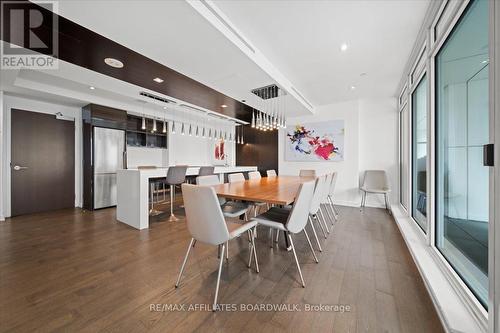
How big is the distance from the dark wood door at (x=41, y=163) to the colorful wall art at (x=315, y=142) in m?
5.56

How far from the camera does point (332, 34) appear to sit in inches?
86.9

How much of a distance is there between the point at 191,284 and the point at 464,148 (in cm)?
255

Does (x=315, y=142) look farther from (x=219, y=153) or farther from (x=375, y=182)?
(x=219, y=153)

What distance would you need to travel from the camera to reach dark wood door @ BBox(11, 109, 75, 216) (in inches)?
148

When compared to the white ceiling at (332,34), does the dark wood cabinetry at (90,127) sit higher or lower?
lower

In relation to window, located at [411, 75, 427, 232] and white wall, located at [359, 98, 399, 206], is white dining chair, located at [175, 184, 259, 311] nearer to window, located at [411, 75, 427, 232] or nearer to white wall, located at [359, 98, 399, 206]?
window, located at [411, 75, 427, 232]

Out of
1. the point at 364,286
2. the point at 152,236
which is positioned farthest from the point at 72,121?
the point at 364,286

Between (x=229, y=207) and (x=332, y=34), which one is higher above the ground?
(x=332, y=34)

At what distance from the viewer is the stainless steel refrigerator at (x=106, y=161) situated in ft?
13.6

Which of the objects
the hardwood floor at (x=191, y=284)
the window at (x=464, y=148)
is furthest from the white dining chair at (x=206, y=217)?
the window at (x=464, y=148)

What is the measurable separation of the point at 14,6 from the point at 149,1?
4.11 ft

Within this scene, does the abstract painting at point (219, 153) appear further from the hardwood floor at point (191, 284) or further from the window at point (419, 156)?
the window at point (419, 156)

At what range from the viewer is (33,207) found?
393 cm

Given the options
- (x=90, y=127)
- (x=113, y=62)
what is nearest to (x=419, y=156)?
(x=113, y=62)
